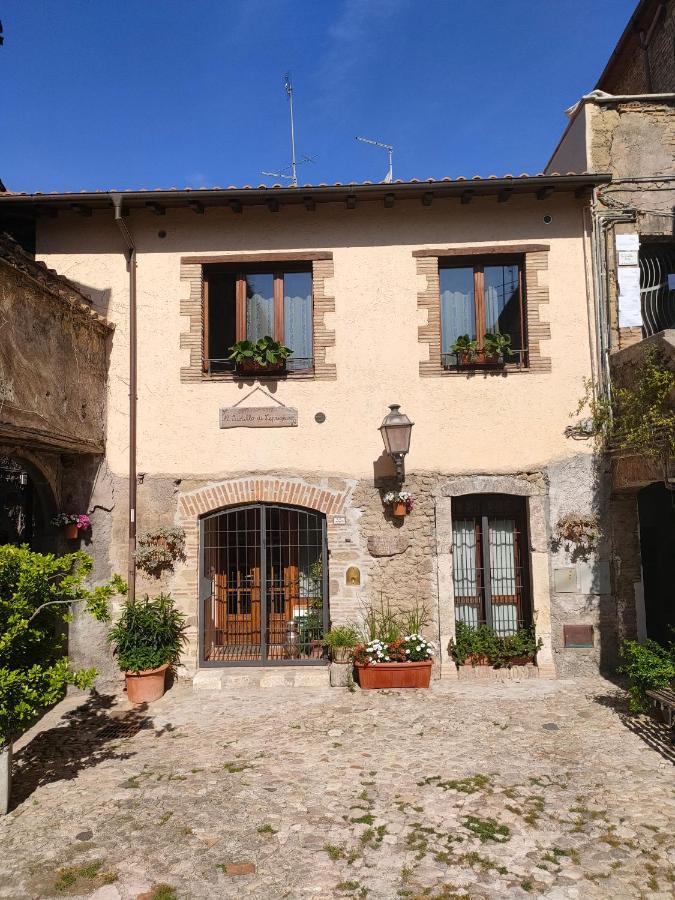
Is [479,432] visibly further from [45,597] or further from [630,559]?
[45,597]

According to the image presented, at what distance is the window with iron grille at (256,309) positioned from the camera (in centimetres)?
749

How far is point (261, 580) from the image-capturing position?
7117 millimetres

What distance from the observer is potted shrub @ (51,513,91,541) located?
265 inches

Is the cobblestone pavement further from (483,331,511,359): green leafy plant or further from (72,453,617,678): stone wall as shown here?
(483,331,511,359): green leafy plant

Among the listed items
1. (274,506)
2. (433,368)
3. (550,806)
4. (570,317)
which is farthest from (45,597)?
(570,317)

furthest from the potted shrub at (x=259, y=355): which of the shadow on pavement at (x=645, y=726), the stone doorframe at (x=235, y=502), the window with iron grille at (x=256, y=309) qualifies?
the shadow on pavement at (x=645, y=726)

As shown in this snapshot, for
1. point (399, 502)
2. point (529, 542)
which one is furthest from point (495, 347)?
point (529, 542)

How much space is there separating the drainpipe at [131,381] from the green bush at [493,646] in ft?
13.0

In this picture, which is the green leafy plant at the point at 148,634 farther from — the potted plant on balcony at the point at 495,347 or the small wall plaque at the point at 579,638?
the potted plant on balcony at the point at 495,347

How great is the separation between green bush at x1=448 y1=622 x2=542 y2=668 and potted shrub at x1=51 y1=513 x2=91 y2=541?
4.60 m

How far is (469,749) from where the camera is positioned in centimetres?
496

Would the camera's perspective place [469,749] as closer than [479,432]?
Yes

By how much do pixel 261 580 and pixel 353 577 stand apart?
115cm

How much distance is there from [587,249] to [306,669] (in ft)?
20.5
